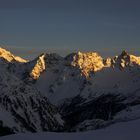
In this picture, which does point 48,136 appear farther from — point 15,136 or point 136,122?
point 136,122

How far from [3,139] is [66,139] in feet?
14.5

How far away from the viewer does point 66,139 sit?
3403 centimetres

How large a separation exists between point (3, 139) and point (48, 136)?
3.07 meters

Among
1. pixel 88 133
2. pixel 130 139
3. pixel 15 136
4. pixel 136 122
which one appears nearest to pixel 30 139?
pixel 15 136

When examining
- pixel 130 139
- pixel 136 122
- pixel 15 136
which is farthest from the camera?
pixel 136 122

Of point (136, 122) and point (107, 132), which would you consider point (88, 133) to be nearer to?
point (107, 132)

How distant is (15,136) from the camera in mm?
34969

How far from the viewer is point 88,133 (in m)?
35.8

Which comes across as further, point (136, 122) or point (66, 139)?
point (136, 122)

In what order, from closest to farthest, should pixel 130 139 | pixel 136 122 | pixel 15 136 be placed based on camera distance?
1. pixel 130 139
2. pixel 15 136
3. pixel 136 122

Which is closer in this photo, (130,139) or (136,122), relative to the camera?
(130,139)

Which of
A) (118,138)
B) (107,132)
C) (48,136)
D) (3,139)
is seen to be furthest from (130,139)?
(3,139)

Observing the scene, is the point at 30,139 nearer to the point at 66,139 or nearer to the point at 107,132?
the point at 66,139

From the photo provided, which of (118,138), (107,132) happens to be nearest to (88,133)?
(107,132)
